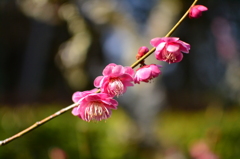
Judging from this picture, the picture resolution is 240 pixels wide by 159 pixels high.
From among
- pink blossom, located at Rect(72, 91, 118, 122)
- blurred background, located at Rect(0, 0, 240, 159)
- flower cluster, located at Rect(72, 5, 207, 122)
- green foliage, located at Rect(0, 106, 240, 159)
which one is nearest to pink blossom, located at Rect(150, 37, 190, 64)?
flower cluster, located at Rect(72, 5, 207, 122)

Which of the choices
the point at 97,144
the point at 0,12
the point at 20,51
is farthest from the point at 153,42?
the point at 20,51

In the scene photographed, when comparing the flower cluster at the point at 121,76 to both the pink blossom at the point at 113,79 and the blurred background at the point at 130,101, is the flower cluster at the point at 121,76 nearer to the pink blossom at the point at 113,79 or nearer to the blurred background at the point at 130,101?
the pink blossom at the point at 113,79

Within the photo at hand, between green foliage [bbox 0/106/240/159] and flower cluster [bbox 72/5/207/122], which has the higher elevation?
green foliage [bbox 0/106/240/159]

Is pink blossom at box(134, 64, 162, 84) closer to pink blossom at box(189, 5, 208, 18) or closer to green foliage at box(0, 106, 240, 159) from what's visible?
pink blossom at box(189, 5, 208, 18)

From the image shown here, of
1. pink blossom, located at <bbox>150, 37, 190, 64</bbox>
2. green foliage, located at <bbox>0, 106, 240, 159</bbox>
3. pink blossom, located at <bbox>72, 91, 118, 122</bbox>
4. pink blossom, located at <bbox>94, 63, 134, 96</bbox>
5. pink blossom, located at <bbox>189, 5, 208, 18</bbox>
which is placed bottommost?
pink blossom, located at <bbox>72, 91, 118, 122</bbox>

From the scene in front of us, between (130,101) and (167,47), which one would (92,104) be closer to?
(167,47)

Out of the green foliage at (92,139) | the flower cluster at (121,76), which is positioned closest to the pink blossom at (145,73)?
the flower cluster at (121,76)

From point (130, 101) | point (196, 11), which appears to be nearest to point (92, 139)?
point (130, 101)
